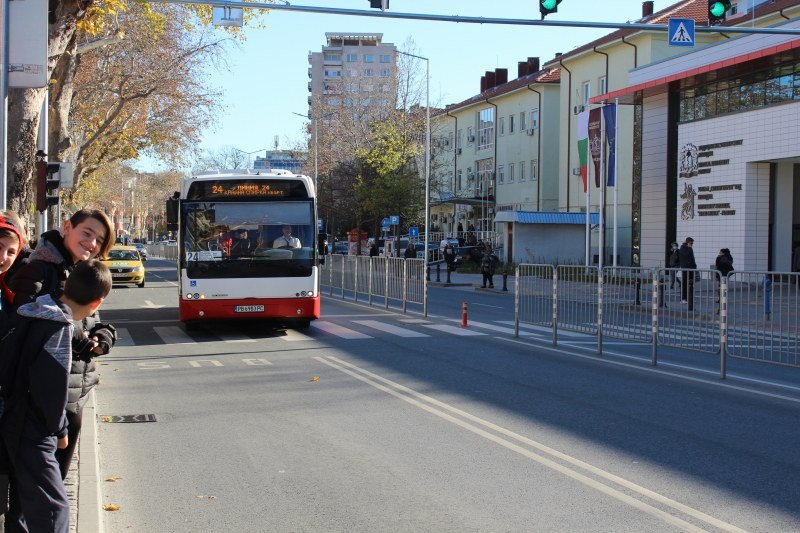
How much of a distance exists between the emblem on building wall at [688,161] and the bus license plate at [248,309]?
23522 millimetres

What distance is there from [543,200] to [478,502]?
56.0 metres

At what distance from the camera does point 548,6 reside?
15.5m

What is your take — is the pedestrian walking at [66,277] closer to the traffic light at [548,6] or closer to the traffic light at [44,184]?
the traffic light at [44,184]

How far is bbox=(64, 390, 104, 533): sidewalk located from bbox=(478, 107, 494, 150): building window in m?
62.7

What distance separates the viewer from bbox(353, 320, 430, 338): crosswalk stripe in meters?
17.6

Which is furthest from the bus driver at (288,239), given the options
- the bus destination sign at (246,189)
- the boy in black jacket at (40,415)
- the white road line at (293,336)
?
the boy in black jacket at (40,415)

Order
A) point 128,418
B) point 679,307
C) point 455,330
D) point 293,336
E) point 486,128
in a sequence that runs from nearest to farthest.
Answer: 1. point 128,418
2. point 679,307
3. point 293,336
4. point 455,330
5. point 486,128

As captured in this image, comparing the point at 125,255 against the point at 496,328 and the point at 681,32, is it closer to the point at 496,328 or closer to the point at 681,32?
the point at 496,328

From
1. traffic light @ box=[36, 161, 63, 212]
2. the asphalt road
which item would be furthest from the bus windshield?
the asphalt road

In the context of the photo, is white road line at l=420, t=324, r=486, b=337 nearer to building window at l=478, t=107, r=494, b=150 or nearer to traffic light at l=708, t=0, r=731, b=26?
traffic light at l=708, t=0, r=731, b=26

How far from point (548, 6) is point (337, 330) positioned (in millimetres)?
7273

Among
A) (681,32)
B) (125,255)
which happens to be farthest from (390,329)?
(125,255)

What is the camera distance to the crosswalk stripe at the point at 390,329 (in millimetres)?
17616

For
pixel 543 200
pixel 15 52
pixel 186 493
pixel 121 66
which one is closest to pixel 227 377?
pixel 15 52
